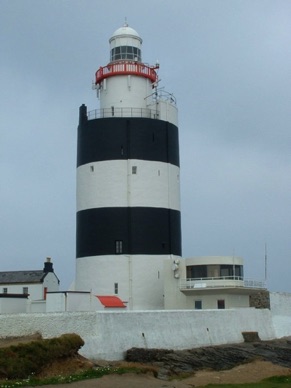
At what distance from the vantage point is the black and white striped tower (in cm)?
3206

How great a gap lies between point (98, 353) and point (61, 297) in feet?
15.2

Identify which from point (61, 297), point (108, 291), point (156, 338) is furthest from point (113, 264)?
point (156, 338)

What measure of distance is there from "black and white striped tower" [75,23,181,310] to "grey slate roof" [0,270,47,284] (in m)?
7.07

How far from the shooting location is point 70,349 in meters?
21.7

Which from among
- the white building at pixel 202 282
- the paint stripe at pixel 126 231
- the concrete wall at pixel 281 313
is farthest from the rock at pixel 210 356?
the paint stripe at pixel 126 231

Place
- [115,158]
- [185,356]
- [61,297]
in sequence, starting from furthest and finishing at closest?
1. [115,158]
2. [61,297]
3. [185,356]

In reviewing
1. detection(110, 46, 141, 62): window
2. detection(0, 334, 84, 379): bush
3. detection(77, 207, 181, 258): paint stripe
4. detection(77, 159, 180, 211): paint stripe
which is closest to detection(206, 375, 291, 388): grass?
detection(0, 334, 84, 379): bush

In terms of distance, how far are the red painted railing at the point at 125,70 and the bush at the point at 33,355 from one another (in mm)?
16197

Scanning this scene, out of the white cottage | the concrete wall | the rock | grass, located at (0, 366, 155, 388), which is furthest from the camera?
the white cottage

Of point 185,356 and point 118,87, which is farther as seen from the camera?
point 118,87

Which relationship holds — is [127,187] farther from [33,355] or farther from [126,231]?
[33,355]

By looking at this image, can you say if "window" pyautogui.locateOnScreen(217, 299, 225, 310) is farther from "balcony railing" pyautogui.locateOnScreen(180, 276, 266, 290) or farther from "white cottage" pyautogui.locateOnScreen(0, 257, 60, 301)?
"white cottage" pyautogui.locateOnScreen(0, 257, 60, 301)

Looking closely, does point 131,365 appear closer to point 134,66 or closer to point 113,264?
point 113,264

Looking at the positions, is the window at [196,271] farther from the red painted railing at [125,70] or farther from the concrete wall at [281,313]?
the red painted railing at [125,70]
